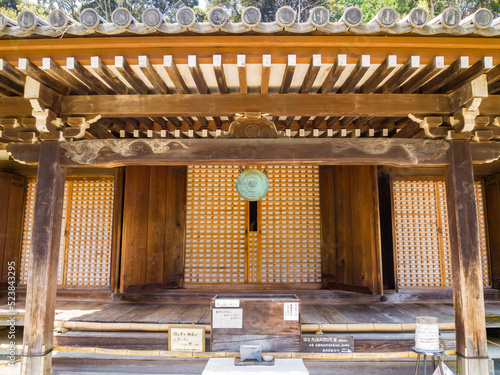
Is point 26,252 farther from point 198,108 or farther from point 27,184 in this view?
point 198,108

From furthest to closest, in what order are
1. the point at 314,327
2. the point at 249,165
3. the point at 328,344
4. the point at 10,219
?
1. the point at 10,219
2. the point at 249,165
3. the point at 314,327
4. the point at 328,344

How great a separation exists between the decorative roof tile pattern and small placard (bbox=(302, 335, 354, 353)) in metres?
3.46

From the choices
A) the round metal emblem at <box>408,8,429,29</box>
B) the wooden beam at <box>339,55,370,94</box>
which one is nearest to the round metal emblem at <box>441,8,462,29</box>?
the round metal emblem at <box>408,8,429,29</box>

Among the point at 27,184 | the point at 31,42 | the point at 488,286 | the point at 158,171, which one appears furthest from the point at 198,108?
the point at 488,286

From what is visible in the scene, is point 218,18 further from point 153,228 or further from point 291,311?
point 153,228

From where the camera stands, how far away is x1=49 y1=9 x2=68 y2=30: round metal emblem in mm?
2859

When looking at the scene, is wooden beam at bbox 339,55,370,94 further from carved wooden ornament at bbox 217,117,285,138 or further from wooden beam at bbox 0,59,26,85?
wooden beam at bbox 0,59,26,85

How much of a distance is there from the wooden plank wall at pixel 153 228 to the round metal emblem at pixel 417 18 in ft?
16.0

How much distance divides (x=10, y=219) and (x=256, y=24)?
630 centimetres

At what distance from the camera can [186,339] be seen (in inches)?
169

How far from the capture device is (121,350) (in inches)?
175

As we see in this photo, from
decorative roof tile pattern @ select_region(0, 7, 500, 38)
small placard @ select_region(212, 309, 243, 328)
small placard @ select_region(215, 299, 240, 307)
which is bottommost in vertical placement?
small placard @ select_region(212, 309, 243, 328)

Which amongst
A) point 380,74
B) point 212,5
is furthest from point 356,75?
point 212,5

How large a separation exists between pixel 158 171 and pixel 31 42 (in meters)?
3.70
